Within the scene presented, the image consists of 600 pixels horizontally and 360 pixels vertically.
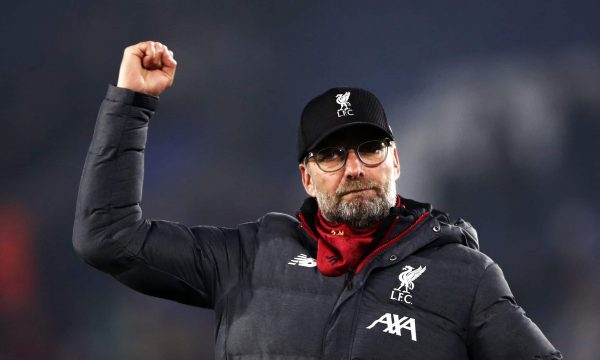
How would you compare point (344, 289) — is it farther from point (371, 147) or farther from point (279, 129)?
point (279, 129)

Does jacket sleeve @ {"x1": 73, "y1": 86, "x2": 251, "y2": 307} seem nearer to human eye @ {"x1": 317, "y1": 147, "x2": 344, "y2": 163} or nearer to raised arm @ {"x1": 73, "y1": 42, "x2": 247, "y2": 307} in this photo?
raised arm @ {"x1": 73, "y1": 42, "x2": 247, "y2": 307}

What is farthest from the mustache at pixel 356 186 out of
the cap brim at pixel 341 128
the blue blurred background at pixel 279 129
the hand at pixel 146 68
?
the blue blurred background at pixel 279 129

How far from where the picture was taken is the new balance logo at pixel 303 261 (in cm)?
195

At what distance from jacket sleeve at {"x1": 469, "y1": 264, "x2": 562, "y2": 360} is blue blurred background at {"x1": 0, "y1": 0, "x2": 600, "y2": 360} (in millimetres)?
2462

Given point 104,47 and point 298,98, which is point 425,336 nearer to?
point 298,98

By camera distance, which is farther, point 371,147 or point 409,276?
point 371,147

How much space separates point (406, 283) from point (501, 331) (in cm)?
23

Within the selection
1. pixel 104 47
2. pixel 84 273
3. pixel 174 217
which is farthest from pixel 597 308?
pixel 104 47

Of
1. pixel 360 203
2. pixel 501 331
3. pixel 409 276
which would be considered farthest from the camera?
pixel 360 203

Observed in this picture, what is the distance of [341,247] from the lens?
1938 mm

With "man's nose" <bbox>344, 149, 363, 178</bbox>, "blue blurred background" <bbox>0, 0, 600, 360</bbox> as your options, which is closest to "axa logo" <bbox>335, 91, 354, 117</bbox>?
"man's nose" <bbox>344, 149, 363, 178</bbox>

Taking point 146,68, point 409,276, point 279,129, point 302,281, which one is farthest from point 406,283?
point 279,129

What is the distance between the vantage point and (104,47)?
14.5 ft

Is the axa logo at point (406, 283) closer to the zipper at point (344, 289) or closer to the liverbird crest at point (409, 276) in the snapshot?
the liverbird crest at point (409, 276)
